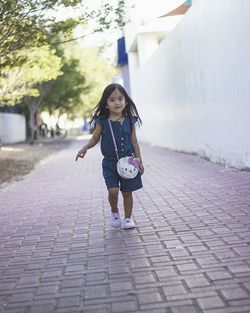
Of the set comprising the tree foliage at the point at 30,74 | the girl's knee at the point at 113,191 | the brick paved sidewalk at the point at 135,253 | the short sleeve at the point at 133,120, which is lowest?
the brick paved sidewalk at the point at 135,253

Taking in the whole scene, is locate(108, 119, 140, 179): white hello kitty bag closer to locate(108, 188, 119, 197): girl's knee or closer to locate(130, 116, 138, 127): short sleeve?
locate(108, 188, 119, 197): girl's knee

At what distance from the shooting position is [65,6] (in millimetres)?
10180

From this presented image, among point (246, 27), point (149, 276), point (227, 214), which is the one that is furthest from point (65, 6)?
point (149, 276)

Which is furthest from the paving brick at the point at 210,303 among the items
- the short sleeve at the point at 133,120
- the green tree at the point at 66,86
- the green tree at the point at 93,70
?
the green tree at the point at 93,70

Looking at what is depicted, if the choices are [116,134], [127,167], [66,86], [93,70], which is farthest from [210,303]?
[93,70]

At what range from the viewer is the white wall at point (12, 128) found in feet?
110

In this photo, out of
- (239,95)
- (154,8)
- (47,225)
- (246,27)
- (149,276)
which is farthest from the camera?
(154,8)

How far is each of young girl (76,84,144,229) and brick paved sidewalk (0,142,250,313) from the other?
1.59 feet

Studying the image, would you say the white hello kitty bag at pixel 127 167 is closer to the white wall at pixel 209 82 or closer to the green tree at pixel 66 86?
the white wall at pixel 209 82

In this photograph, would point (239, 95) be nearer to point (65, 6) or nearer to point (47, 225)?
point (65, 6)

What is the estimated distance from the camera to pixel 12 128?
120ft

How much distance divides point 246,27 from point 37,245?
546 cm

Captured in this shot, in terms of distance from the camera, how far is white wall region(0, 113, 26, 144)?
33531mm

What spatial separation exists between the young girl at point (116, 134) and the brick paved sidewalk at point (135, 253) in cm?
48
